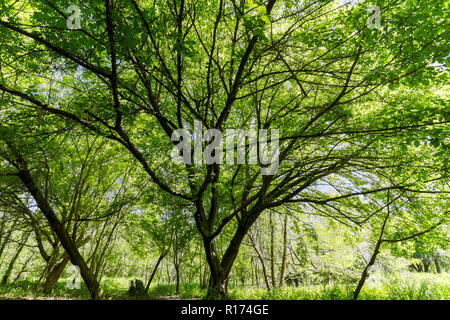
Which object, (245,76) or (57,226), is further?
(57,226)

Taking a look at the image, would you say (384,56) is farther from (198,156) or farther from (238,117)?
(198,156)

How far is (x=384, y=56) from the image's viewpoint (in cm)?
398

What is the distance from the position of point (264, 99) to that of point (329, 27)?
254cm

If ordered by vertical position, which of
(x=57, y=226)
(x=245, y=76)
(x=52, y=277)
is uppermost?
(x=245, y=76)

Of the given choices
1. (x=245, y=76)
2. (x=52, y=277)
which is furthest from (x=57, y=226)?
(x=245, y=76)

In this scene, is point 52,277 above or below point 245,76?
below

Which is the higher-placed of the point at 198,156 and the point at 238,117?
the point at 238,117

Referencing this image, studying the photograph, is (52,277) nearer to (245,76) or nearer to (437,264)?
(245,76)

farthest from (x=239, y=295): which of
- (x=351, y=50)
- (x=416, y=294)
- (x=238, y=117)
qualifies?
(x=351, y=50)

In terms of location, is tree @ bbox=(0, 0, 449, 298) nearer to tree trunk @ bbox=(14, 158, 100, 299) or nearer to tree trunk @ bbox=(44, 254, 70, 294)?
tree trunk @ bbox=(14, 158, 100, 299)

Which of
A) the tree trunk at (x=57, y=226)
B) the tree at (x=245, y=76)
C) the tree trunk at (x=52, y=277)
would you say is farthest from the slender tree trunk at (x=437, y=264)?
the tree trunk at (x=52, y=277)

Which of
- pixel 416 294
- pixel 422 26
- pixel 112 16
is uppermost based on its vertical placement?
pixel 422 26

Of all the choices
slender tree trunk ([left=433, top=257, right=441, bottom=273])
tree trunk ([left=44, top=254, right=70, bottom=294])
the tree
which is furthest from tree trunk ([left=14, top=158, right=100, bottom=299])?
slender tree trunk ([left=433, top=257, right=441, bottom=273])
